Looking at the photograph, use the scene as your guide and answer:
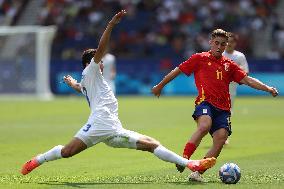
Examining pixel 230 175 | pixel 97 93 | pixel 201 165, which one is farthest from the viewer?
pixel 97 93

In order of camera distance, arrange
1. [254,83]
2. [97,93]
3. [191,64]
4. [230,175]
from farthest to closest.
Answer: [191,64] < [254,83] < [97,93] < [230,175]

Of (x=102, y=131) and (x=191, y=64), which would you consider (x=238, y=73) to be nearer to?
(x=191, y=64)

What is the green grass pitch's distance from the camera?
1225 centimetres

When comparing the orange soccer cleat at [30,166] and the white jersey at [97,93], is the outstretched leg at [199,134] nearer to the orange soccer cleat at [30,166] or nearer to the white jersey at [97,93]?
the white jersey at [97,93]

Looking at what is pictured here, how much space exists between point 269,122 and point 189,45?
57.8ft

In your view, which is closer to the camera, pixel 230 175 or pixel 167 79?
pixel 230 175

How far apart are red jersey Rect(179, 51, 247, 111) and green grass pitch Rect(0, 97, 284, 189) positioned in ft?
3.94

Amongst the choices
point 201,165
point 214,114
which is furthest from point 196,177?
point 214,114

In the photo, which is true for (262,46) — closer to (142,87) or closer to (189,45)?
(189,45)

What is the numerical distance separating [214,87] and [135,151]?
5116 millimetres

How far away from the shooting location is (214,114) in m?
12.7

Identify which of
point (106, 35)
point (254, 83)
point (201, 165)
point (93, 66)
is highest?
point (106, 35)

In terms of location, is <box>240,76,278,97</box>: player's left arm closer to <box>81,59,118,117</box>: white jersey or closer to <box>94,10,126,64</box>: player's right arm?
<box>81,59,118,117</box>: white jersey

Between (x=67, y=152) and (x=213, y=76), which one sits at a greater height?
(x=213, y=76)
